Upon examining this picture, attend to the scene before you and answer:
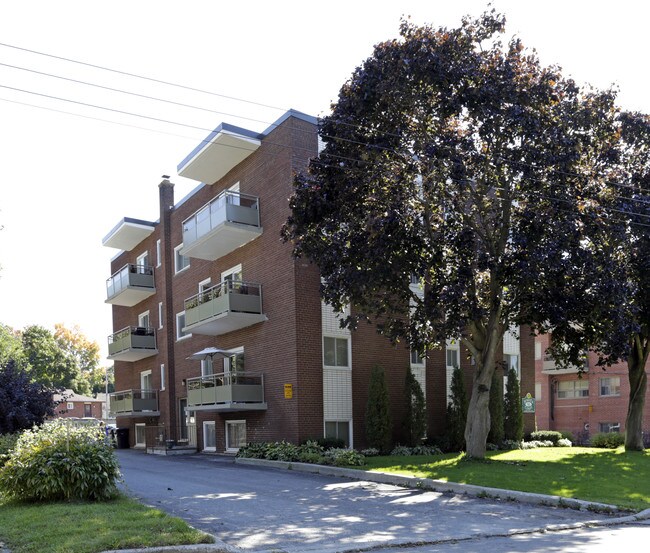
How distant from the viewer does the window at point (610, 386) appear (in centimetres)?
4728

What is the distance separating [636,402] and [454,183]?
44.4ft

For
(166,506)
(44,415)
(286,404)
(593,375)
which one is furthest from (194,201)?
(593,375)

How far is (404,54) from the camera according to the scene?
18969 millimetres

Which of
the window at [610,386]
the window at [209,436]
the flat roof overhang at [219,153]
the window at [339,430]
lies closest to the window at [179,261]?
the flat roof overhang at [219,153]

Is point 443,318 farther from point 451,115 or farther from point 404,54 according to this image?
point 404,54

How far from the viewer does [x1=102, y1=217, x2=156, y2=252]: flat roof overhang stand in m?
36.6

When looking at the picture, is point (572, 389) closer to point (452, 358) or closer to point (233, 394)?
Result: point (452, 358)

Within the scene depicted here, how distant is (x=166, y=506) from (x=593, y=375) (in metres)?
41.6

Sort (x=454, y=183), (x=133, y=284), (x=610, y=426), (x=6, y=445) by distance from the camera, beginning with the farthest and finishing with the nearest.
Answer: (x=610, y=426)
(x=133, y=284)
(x=454, y=183)
(x=6, y=445)

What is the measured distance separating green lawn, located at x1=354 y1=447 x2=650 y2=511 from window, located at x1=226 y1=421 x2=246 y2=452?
6584mm

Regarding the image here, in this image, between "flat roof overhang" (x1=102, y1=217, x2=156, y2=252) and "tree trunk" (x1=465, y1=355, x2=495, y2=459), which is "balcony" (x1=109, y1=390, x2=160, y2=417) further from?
"tree trunk" (x1=465, y1=355, x2=495, y2=459)

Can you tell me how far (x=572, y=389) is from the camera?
50.7 metres

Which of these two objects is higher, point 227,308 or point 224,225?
point 224,225

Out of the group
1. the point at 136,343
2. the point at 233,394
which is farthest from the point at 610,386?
the point at 233,394
